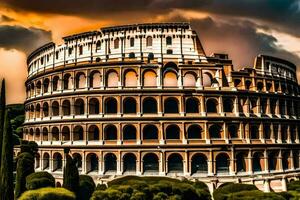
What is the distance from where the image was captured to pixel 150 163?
38656 millimetres

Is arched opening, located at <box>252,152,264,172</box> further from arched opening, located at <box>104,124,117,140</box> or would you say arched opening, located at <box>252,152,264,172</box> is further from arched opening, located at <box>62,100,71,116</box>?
arched opening, located at <box>62,100,71,116</box>

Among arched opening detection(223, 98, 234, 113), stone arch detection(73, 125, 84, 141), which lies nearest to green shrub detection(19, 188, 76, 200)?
stone arch detection(73, 125, 84, 141)

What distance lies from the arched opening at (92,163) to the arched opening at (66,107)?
257 inches

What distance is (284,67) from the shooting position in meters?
47.7

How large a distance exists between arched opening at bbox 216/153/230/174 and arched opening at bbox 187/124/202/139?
130 inches

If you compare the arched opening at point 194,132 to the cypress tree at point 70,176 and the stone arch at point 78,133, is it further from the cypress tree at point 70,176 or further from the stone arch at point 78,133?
the cypress tree at point 70,176

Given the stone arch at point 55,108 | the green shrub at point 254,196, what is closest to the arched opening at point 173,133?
the green shrub at point 254,196

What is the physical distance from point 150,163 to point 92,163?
6.97 meters

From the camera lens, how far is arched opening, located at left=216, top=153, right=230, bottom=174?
39.0 metres

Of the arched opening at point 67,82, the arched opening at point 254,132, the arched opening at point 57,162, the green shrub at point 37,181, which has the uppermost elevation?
the arched opening at point 67,82

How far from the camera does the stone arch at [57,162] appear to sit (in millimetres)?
41750

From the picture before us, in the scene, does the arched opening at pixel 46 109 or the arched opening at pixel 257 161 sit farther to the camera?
the arched opening at pixel 46 109

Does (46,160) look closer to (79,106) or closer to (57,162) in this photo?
(57,162)

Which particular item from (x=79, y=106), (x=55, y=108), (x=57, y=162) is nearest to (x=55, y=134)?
(x=55, y=108)
